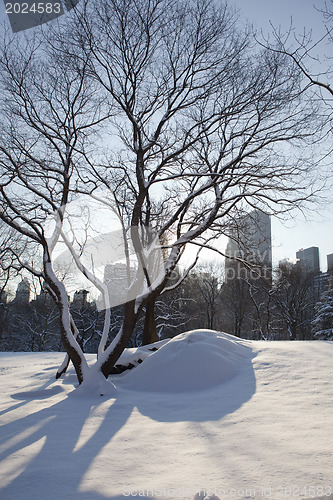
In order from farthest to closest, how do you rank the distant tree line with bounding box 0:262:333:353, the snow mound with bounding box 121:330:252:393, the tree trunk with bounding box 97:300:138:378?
1. the distant tree line with bounding box 0:262:333:353
2. the tree trunk with bounding box 97:300:138:378
3. the snow mound with bounding box 121:330:252:393

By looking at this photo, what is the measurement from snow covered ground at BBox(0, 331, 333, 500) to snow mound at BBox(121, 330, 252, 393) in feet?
0.08

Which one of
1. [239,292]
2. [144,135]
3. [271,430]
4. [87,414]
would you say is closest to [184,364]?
[87,414]

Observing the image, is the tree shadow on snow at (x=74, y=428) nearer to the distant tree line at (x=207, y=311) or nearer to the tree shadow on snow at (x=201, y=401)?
the tree shadow on snow at (x=201, y=401)

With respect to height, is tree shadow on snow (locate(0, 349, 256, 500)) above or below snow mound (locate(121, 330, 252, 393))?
below

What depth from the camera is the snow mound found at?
5.59 meters

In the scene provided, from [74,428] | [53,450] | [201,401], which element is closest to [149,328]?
[201,401]

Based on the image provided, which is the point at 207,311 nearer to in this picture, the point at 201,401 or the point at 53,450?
the point at 201,401

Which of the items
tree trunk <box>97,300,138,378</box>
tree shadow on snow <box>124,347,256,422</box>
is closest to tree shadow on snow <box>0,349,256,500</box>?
tree shadow on snow <box>124,347,256,422</box>

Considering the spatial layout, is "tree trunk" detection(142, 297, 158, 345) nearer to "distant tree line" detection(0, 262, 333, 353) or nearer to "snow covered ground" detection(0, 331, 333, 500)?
"snow covered ground" detection(0, 331, 333, 500)

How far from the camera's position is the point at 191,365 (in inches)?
234

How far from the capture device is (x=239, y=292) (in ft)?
86.9

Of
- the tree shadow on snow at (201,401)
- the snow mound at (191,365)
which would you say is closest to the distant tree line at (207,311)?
the snow mound at (191,365)

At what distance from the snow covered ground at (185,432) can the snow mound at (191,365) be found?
25mm

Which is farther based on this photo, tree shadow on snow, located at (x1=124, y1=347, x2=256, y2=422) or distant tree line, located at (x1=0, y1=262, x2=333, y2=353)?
distant tree line, located at (x1=0, y1=262, x2=333, y2=353)
